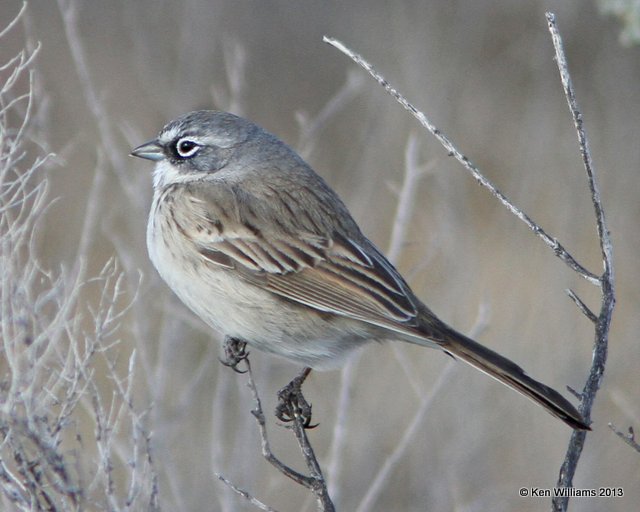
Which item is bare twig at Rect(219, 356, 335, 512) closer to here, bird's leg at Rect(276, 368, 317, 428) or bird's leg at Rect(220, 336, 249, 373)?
bird's leg at Rect(276, 368, 317, 428)

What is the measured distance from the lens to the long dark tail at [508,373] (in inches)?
118

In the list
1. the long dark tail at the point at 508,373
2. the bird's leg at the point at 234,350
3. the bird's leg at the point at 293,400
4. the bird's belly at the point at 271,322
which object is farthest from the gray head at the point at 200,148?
the long dark tail at the point at 508,373

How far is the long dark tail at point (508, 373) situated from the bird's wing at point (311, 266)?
0.22 meters

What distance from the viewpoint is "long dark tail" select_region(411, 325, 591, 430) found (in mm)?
3002

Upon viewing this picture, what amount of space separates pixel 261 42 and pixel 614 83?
4.97 metres

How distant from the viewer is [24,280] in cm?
311

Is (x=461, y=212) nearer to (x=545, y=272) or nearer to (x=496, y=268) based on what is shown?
(x=545, y=272)

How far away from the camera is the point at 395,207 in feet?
29.0

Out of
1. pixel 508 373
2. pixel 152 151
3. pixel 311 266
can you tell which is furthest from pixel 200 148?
pixel 508 373

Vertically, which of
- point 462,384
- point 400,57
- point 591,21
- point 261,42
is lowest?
point 462,384

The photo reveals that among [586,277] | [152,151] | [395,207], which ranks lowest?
[586,277]

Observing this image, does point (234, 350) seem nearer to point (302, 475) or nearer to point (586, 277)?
point (302, 475)

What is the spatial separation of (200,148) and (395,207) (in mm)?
4408

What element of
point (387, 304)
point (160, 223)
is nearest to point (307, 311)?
point (387, 304)
